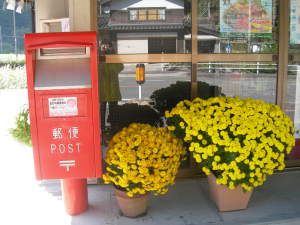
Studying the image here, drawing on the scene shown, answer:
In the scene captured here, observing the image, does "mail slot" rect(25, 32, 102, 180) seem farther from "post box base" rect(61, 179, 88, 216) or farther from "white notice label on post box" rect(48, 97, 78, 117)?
"post box base" rect(61, 179, 88, 216)

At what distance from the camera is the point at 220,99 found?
3699 mm

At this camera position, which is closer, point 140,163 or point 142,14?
point 140,163

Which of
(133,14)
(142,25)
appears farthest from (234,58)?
(133,14)

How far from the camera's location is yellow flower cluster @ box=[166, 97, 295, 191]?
3.23 m

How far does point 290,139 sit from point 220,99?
76 centimetres

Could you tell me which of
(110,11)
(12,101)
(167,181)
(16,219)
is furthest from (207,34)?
(12,101)

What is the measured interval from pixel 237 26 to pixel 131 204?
2.39 m

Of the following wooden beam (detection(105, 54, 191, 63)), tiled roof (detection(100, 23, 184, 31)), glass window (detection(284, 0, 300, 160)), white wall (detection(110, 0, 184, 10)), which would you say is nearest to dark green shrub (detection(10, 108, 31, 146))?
wooden beam (detection(105, 54, 191, 63))

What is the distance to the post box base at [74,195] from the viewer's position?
137 inches

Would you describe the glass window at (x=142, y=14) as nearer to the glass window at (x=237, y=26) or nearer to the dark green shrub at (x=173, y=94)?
the glass window at (x=237, y=26)

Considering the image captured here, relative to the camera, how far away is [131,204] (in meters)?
3.48

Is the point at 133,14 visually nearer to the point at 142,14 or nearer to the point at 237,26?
the point at 142,14

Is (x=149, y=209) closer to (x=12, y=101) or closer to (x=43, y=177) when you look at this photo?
(x=43, y=177)

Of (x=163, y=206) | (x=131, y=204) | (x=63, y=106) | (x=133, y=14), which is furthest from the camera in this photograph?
(x=133, y=14)
